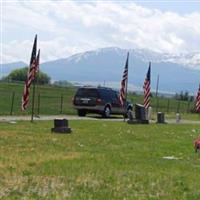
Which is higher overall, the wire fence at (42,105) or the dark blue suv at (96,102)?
the dark blue suv at (96,102)

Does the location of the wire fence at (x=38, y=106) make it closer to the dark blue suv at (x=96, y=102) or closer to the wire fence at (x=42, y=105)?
the wire fence at (x=42, y=105)

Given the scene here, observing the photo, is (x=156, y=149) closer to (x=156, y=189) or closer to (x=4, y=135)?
(x=4, y=135)

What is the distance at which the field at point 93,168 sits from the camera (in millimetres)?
10641

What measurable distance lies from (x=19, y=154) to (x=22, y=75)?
111m

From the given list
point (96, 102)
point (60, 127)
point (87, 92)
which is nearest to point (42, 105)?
point (87, 92)

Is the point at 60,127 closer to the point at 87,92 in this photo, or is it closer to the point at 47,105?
the point at 87,92

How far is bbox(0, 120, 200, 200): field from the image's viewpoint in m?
10.6

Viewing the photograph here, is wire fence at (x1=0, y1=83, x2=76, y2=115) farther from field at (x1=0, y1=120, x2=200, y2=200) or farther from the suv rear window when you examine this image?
field at (x1=0, y1=120, x2=200, y2=200)

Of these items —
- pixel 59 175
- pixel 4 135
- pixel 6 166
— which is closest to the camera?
pixel 59 175

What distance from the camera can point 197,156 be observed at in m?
17.2

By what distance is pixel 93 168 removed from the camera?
13.3 m

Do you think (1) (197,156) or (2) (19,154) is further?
(1) (197,156)

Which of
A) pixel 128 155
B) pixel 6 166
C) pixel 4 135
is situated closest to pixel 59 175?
pixel 6 166

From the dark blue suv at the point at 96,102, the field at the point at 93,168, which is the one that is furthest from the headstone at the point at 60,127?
the dark blue suv at the point at 96,102
